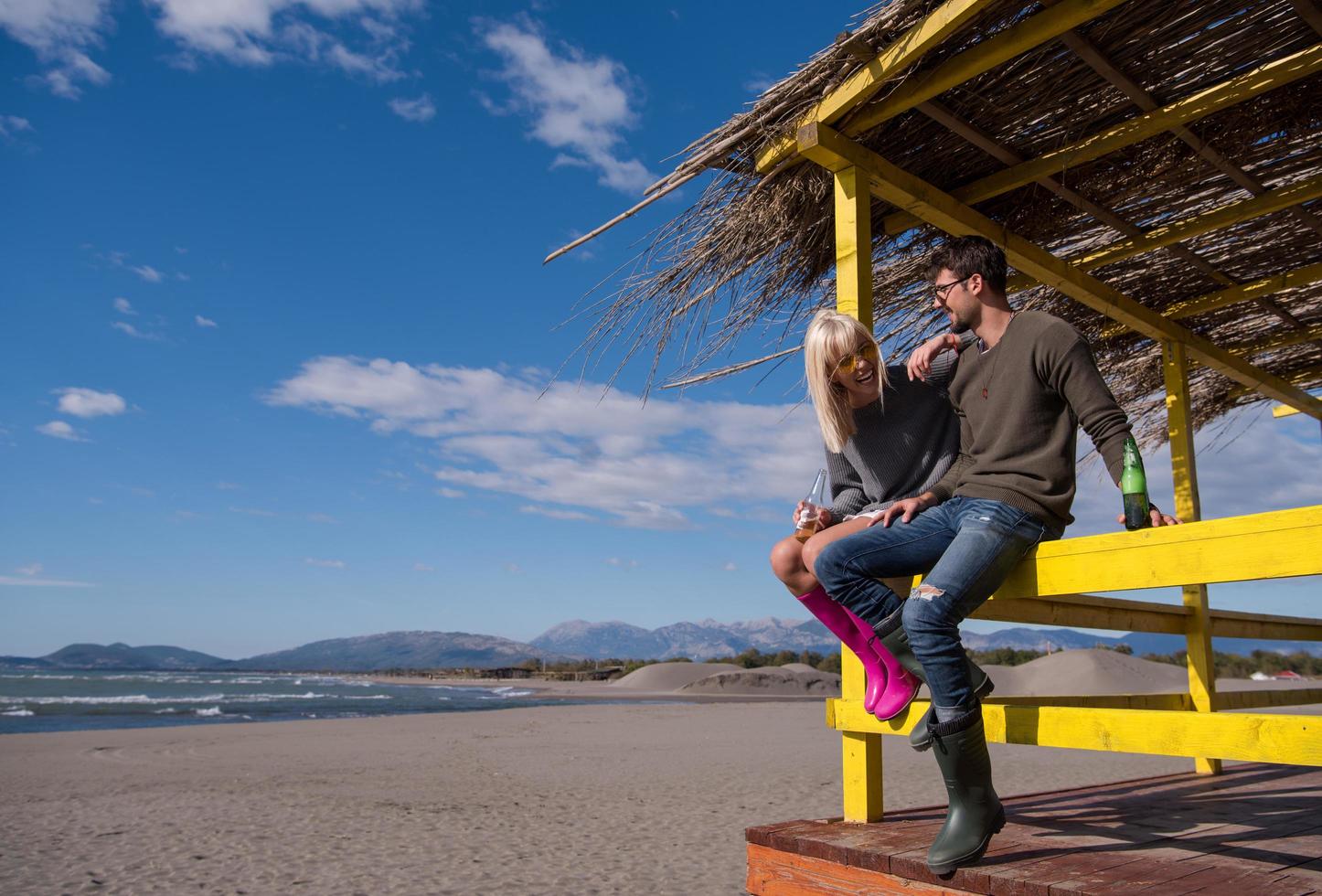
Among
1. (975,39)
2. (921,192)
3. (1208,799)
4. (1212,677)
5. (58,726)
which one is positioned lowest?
(58,726)

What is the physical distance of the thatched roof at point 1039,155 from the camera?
3.20 meters

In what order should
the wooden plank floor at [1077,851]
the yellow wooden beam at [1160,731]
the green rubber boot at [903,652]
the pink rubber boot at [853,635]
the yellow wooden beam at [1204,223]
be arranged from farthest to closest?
the yellow wooden beam at [1204,223] → the pink rubber boot at [853,635] → the green rubber boot at [903,652] → the wooden plank floor at [1077,851] → the yellow wooden beam at [1160,731]

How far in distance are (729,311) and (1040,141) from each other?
154 cm

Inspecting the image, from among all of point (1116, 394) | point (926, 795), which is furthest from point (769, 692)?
point (1116, 394)

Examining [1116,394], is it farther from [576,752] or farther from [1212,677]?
[576,752]

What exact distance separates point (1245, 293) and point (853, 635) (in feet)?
11.9

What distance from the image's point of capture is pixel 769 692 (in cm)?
2875

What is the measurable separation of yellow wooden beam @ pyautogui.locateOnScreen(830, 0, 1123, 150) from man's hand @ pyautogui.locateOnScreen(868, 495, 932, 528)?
154cm

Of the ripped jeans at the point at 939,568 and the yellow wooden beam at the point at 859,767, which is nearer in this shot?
the ripped jeans at the point at 939,568

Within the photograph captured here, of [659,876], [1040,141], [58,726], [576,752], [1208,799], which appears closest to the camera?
[1040,141]

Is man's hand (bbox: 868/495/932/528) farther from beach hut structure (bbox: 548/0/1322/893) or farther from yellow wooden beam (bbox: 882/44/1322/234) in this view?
yellow wooden beam (bbox: 882/44/1322/234)

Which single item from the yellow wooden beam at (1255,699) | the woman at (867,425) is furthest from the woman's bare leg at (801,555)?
the yellow wooden beam at (1255,699)

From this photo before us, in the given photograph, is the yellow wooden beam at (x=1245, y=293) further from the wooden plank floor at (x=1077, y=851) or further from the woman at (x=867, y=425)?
the woman at (x=867, y=425)

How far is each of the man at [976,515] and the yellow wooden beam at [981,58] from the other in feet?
2.37
